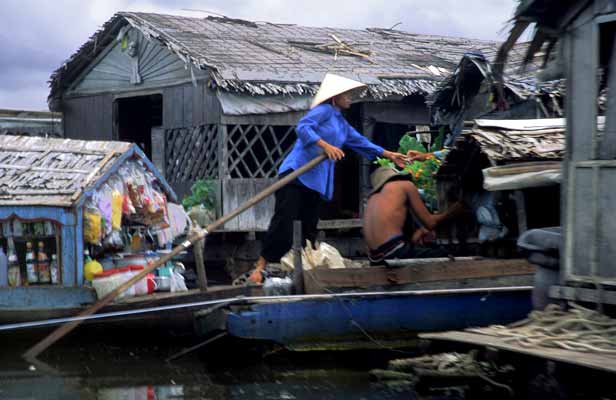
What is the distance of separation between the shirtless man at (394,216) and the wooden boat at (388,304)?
1.51 ft

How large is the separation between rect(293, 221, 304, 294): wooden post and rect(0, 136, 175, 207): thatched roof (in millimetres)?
2016

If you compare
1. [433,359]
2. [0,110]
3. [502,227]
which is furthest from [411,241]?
[0,110]

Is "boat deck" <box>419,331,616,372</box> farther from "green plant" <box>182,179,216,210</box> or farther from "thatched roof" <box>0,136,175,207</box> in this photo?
"green plant" <box>182,179,216,210</box>

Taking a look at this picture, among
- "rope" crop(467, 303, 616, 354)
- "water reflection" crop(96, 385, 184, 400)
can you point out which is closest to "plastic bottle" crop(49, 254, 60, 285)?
"water reflection" crop(96, 385, 184, 400)

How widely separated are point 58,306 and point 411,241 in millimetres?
3278

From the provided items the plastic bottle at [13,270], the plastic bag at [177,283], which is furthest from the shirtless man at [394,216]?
the plastic bottle at [13,270]

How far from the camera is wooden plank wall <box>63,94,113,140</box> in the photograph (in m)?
16.2

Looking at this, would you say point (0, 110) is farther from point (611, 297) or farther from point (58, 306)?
point (611, 297)

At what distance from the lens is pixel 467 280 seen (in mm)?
8133

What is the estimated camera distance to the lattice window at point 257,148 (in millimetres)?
13844

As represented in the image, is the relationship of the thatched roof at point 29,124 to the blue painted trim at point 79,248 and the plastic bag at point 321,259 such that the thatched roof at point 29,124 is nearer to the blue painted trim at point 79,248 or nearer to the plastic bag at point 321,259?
the blue painted trim at point 79,248

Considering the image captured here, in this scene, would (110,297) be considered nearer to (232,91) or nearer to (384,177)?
(384,177)

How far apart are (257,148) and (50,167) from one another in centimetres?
619

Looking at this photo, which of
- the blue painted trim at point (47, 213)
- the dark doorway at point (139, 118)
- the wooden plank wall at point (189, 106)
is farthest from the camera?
the dark doorway at point (139, 118)
